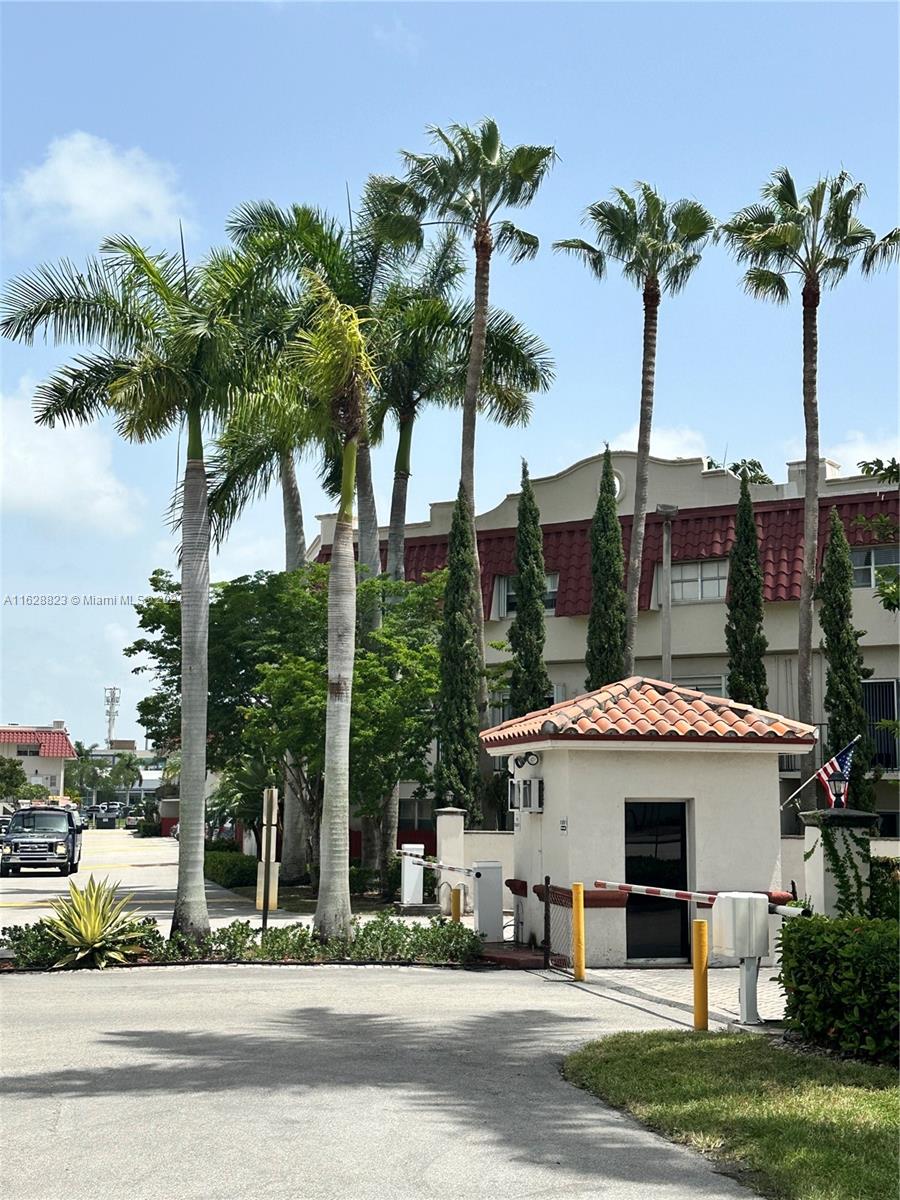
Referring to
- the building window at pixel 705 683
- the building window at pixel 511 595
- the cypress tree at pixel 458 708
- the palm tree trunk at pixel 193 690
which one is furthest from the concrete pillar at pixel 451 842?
the building window at pixel 511 595

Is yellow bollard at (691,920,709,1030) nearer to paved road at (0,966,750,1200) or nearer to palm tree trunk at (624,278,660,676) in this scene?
paved road at (0,966,750,1200)

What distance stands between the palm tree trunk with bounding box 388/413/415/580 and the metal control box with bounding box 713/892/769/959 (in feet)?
84.3

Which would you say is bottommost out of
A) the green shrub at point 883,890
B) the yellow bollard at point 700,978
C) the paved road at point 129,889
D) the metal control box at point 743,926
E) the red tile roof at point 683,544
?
the paved road at point 129,889

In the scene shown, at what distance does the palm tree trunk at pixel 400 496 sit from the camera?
38219 mm

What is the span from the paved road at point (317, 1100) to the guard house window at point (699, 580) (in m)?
26.6

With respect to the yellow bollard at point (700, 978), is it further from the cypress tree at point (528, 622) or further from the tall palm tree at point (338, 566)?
the cypress tree at point (528, 622)

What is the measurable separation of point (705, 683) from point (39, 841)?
20.1m

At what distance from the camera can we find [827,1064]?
10.4m

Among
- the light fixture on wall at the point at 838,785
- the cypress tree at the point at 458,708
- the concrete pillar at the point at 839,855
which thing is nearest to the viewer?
the concrete pillar at the point at 839,855

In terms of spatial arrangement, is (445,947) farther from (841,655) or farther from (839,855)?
(841,655)

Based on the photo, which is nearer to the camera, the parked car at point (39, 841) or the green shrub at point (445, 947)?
the green shrub at point (445, 947)

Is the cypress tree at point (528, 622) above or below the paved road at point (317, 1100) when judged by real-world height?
above

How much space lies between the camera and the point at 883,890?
525 inches

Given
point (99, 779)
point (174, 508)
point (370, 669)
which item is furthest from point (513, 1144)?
point (99, 779)
